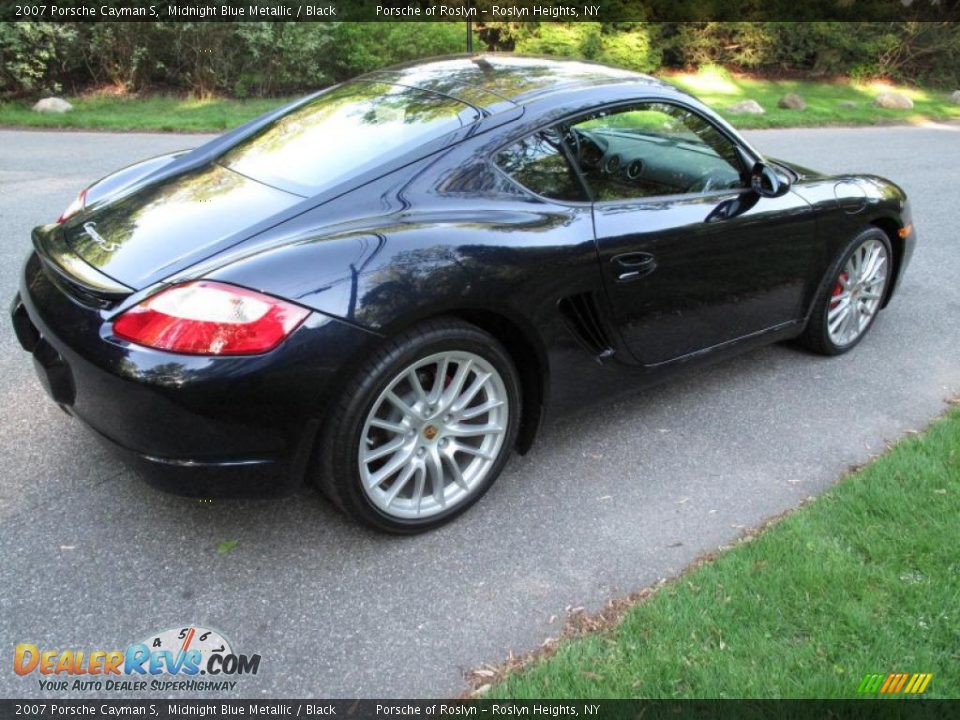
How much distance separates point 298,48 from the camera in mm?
13523

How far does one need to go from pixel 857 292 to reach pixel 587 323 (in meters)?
2.09

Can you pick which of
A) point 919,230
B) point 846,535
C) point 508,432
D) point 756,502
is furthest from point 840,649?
point 919,230

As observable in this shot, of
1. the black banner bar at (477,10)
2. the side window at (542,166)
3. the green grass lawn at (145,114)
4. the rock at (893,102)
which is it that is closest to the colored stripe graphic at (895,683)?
the side window at (542,166)

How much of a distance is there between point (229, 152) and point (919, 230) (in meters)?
6.16

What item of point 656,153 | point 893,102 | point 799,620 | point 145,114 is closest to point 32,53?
point 145,114

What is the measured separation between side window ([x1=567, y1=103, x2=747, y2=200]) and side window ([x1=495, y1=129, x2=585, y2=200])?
0.19m

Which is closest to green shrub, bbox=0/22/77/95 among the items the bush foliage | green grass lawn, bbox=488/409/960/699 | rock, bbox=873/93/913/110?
the bush foliage

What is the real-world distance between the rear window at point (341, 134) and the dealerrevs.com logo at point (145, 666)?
1498 millimetres

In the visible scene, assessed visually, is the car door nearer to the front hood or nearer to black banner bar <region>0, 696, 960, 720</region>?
the front hood

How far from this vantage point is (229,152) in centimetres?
334

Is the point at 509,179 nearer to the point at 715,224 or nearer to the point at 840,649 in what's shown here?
the point at 715,224

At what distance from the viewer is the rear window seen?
9.53ft

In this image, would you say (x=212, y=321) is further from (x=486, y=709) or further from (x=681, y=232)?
(x=681, y=232)

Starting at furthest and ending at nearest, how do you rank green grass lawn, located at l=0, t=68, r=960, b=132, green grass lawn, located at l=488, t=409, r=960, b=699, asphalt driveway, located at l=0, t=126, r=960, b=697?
green grass lawn, located at l=0, t=68, r=960, b=132 → asphalt driveway, located at l=0, t=126, r=960, b=697 → green grass lawn, located at l=488, t=409, r=960, b=699
